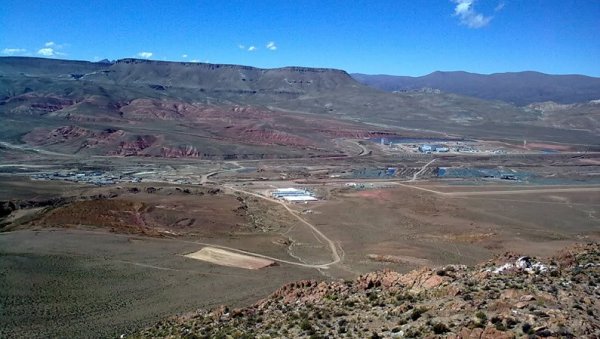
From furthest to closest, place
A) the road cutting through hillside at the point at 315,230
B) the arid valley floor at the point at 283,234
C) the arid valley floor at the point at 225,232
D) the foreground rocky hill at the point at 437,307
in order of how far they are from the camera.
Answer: the road cutting through hillside at the point at 315,230, the arid valley floor at the point at 225,232, the arid valley floor at the point at 283,234, the foreground rocky hill at the point at 437,307

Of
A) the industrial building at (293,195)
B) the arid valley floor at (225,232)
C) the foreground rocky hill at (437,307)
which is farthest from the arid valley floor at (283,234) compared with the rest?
the industrial building at (293,195)

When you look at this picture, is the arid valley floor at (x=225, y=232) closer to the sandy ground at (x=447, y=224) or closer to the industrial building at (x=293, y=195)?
the sandy ground at (x=447, y=224)

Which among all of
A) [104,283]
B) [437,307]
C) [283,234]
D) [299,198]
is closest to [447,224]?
[283,234]

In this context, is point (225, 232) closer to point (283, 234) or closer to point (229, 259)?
point (283, 234)

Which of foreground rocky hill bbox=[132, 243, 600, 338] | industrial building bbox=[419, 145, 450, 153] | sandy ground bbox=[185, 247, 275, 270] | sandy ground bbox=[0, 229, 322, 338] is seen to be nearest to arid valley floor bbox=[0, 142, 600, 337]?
sandy ground bbox=[0, 229, 322, 338]

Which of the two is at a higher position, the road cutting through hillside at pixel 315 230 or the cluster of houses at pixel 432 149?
the cluster of houses at pixel 432 149

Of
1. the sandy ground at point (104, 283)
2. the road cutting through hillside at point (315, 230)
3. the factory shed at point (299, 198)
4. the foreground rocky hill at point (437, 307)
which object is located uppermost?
the foreground rocky hill at point (437, 307)

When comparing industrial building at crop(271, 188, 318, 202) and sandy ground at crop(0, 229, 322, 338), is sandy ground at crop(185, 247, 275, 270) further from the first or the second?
industrial building at crop(271, 188, 318, 202)
